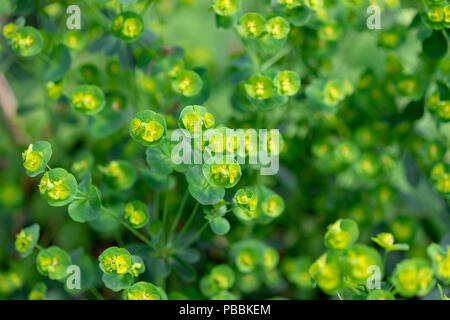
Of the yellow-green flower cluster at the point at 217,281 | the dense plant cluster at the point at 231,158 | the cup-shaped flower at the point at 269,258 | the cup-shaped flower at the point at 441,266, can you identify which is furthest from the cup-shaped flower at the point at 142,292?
the cup-shaped flower at the point at 441,266

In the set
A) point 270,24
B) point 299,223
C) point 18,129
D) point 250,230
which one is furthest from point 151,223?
point 18,129

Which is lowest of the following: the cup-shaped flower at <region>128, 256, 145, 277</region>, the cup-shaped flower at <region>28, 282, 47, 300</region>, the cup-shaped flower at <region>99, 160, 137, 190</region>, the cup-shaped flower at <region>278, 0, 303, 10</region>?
the cup-shaped flower at <region>28, 282, 47, 300</region>

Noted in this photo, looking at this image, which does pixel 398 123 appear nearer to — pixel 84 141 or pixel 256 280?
pixel 256 280

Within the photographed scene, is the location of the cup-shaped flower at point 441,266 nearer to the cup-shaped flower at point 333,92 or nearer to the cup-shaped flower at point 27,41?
the cup-shaped flower at point 333,92

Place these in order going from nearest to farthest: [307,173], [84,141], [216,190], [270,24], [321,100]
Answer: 1. [216,190]
2. [270,24]
3. [321,100]
4. [307,173]
5. [84,141]

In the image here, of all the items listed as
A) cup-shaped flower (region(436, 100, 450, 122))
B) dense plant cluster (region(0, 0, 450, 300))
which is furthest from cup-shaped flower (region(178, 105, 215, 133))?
cup-shaped flower (region(436, 100, 450, 122))

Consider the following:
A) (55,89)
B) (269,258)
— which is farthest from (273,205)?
(55,89)

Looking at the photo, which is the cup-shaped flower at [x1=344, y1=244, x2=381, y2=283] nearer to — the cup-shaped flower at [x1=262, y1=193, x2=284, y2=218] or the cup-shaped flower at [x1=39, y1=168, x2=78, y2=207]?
the cup-shaped flower at [x1=262, y1=193, x2=284, y2=218]
